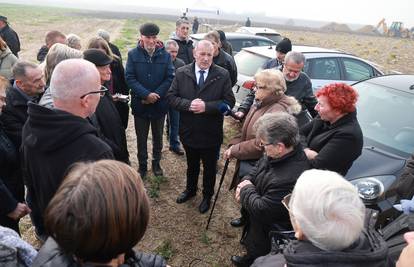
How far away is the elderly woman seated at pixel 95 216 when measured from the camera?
1221mm

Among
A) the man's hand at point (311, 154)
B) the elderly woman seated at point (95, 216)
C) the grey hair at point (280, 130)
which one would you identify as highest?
the elderly woman seated at point (95, 216)

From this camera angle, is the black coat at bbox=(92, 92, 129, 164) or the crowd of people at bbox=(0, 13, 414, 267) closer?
the crowd of people at bbox=(0, 13, 414, 267)

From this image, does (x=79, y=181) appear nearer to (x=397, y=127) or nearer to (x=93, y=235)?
(x=93, y=235)

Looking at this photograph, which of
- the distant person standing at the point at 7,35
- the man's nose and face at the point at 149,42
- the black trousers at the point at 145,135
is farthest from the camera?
the distant person standing at the point at 7,35

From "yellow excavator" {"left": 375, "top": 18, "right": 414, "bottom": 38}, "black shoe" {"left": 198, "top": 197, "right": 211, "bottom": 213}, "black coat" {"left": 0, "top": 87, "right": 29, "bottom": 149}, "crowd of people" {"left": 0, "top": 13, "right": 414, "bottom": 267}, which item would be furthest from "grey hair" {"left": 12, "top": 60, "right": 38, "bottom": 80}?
"yellow excavator" {"left": 375, "top": 18, "right": 414, "bottom": 38}

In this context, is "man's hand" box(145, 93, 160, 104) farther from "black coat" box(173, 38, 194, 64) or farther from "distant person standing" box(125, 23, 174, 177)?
"black coat" box(173, 38, 194, 64)

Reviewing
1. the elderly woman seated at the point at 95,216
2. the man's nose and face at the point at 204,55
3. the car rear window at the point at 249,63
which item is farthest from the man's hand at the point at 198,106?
the car rear window at the point at 249,63

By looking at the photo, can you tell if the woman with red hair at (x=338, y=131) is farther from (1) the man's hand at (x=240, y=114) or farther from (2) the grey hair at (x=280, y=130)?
(1) the man's hand at (x=240, y=114)

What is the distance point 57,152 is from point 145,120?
8.83ft

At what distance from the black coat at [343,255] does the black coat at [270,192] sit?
89cm

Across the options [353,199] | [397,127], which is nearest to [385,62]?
[397,127]

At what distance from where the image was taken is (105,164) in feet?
4.52

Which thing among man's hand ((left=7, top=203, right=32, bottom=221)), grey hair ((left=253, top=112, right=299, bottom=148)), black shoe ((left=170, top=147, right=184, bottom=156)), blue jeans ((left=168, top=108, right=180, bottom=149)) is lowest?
black shoe ((left=170, top=147, right=184, bottom=156))

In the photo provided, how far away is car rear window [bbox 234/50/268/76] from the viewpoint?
704cm
